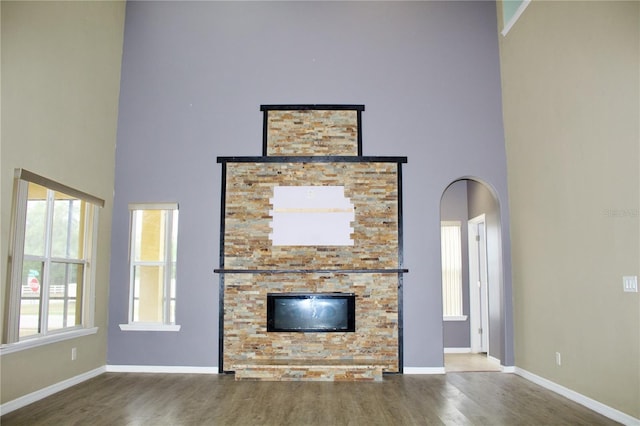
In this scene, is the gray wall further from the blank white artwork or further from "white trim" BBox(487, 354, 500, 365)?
"white trim" BBox(487, 354, 500, 365)

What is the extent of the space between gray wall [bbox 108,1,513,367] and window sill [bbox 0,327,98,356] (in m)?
0.66

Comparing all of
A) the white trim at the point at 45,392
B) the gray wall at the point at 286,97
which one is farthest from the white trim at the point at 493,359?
the white trim at the point at 45,392

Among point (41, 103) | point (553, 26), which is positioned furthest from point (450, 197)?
point (41, 103)

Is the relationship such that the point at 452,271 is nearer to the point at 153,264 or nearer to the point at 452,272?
the point at 452,272

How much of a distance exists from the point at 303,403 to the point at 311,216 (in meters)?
2.44

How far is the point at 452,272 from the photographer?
325 inches

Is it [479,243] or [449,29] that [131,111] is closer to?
[449,29]

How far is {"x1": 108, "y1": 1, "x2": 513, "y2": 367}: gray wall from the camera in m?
6.60

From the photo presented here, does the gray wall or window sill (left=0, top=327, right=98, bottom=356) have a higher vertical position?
the gray wall

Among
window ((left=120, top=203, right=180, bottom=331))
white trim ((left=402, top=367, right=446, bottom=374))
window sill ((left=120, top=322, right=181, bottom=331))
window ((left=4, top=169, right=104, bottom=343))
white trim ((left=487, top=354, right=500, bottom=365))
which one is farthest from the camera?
white trim ((left=487, top=354, right=500, bottom=365))

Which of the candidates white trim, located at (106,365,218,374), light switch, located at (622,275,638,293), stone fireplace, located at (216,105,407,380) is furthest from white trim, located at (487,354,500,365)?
white trim, located at (106,365,218,374)

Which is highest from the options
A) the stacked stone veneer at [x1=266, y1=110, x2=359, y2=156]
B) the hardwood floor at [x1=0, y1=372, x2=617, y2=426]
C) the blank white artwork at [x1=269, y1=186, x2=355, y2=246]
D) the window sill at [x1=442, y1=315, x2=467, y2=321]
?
the stacked stone veneer at [x1=266, y1=110, x2=359, y2=156]

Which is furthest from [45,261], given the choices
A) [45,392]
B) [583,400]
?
[583,400]

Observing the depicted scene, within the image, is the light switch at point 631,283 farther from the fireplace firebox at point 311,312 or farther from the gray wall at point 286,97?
the fireplace firebox at point 311,312
